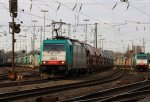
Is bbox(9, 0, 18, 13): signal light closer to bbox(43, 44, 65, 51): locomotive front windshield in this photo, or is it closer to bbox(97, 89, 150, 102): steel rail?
bbox(43, 44, 65, 51): locomotive front windshield

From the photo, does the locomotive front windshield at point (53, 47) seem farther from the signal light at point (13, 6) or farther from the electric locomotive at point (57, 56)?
the signal light at point (13, 6)

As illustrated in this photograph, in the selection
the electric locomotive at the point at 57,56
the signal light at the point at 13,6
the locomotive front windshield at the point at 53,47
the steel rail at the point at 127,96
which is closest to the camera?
the steel rail at the point at 127,96

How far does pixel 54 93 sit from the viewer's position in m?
17.9

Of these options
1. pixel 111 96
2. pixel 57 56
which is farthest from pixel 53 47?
pixel 111 96

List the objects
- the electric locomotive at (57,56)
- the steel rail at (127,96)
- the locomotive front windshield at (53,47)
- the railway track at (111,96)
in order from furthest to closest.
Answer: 1. the locomotive front windshield at (53,47)
2. the electric locomotive at (57,56)
3. the steel rail at (127,96)
4. the railway track at (111,96)

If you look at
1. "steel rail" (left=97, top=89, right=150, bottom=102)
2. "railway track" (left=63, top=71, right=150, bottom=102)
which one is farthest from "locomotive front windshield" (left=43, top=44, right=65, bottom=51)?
"steel rail" (left=97, top=89, right=150, bottom=102)

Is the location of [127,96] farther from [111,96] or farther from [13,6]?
[13,6]

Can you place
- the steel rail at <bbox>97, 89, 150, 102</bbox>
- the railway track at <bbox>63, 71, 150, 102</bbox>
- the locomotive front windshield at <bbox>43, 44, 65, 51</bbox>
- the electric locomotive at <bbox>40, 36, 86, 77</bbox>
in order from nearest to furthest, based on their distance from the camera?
1. the railway track at <bbox>63, 71, 150, 102</bbox>
2. the steel rail at <bbox>97, 89, 150, 102</bbox>
3. the electric locomotive at <bbox>40, 36, 86, 77</bbox>
4. the locomotive front windshield at <bbox>43, 44, 65, 51</bbox>

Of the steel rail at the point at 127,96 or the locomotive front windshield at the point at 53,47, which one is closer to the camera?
the steel rail at the point at 127,96

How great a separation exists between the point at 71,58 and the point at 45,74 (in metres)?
2.51

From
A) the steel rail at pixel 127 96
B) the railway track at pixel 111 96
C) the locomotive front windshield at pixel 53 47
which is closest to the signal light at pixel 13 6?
the locomotive front windshield at pixel 53 47

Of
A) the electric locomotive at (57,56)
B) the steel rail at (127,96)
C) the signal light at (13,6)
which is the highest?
the signal light at (13,6)

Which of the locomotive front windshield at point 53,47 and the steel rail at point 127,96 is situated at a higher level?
the locomotive front windshield at point 53,47

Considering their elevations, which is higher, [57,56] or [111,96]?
[57,56]
